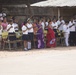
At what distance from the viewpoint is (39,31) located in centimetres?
1764

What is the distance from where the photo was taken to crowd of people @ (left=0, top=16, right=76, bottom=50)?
1686 centimetres

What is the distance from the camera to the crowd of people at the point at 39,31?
16.9 m
